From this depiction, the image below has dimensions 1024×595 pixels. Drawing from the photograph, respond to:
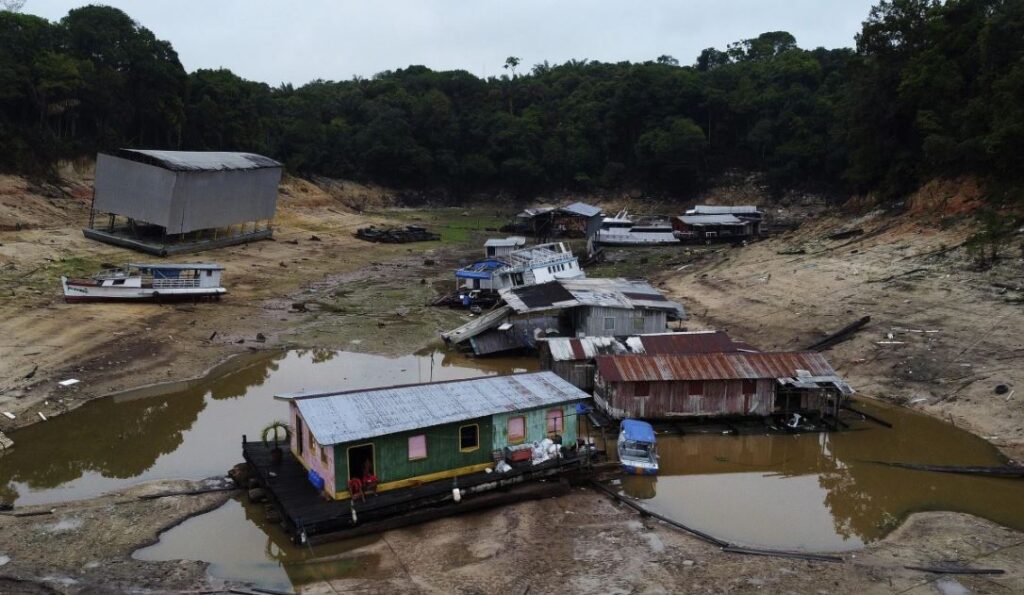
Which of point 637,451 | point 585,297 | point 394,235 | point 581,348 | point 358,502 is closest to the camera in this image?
point 358,502

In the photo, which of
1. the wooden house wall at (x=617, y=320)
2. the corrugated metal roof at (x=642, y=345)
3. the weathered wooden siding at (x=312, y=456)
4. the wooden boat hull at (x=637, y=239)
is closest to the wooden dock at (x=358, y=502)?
the weathered wooden siding at (x=312, y=456)

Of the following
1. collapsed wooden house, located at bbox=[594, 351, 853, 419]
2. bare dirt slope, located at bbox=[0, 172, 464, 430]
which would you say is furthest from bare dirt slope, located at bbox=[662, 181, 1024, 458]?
bare dirt slope, located at bbox=[0, 172, 464, 430]

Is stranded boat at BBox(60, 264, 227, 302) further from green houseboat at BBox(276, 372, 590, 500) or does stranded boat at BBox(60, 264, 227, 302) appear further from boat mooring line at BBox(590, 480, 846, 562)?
boat mooring line at BBox(590, 480, 846, 562)

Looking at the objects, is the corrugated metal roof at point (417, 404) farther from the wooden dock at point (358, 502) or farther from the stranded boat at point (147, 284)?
the stranded boat at point (147, 284)

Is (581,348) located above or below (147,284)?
above

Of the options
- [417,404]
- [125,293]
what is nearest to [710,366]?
[417,404]

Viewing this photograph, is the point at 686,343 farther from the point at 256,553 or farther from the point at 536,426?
the point at 256,553
